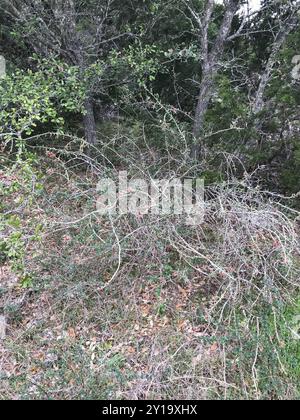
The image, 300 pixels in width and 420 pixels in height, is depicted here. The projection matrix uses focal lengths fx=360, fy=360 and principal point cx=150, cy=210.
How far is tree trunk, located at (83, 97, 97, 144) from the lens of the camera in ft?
16.9

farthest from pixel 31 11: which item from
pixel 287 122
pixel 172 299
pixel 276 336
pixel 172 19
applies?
pixel 276 336

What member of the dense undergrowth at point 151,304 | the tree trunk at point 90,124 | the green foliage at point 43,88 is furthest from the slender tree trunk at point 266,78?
the tree trunk at point 90,124

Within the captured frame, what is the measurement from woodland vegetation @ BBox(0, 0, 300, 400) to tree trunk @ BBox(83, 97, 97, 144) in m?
0.03

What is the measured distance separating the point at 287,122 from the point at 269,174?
0.60 m

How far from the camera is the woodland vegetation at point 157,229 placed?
2580mm

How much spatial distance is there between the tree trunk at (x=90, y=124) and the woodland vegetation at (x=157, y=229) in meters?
0.03

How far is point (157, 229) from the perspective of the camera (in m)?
→ 3.30

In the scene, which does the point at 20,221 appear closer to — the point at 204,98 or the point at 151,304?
the point at 151,304

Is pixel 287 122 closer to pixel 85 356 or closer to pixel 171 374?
pixel 171 374

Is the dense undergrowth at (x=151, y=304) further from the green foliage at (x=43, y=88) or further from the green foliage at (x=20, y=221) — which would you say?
the green foliage at (x=43, y=88)

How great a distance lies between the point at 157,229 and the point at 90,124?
2602 mm

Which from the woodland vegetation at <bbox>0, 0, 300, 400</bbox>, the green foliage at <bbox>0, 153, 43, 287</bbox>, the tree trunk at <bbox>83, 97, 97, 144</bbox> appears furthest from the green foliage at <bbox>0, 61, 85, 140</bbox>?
the green foliage at <bbox>0, 153, 43, 287</bbox>
